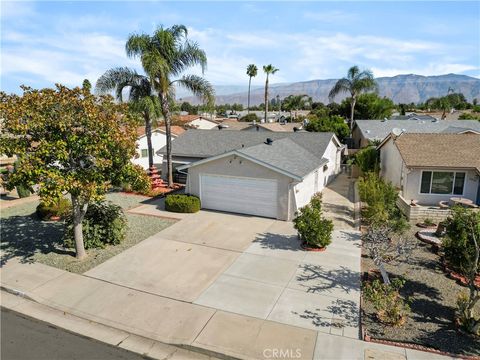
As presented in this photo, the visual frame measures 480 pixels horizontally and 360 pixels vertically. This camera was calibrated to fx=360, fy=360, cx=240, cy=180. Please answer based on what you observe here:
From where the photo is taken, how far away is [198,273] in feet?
38.5

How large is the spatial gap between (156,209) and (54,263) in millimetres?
7251

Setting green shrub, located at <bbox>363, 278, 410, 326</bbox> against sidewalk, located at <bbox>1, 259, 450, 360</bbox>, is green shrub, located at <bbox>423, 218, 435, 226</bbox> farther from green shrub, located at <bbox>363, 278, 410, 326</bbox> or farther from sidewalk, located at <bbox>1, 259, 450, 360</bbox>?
sidewalk, located at <bbox>1, 259, 450, 360</bbox>

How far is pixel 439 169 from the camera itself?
19.0 metres

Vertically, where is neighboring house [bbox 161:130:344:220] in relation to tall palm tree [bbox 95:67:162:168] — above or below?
below

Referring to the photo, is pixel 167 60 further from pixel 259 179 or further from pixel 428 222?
pixel 428 222

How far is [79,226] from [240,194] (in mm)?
7890

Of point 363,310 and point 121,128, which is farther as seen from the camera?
point 121,128

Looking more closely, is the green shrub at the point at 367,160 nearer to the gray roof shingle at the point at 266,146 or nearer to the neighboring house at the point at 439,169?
the gray roof shingle at the point at 266,146

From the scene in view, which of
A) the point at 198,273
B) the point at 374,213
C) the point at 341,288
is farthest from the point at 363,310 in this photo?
the point at 374,213

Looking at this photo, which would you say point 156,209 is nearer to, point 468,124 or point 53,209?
point 53,209

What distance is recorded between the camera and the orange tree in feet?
35.8

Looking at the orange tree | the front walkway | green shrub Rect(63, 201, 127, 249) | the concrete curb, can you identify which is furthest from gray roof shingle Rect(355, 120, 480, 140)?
the concrete curb

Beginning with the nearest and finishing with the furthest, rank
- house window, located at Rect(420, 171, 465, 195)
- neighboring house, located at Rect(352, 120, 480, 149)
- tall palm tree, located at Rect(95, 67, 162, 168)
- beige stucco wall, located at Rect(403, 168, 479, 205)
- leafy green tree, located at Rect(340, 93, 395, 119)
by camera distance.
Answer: beige stucco wall, located at Rect(403, 168, 479, 205) < house window, located at Rect(420, 171, 465, 195) < tall palm tree, located at Rect(95, 67, 162, 168) < neighboring house, located at Rect(352, 120, 480, 149) < leafy green tree, located at Rect(340, 93, 395, 119)

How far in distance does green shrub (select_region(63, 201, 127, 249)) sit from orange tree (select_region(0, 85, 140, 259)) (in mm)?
826
